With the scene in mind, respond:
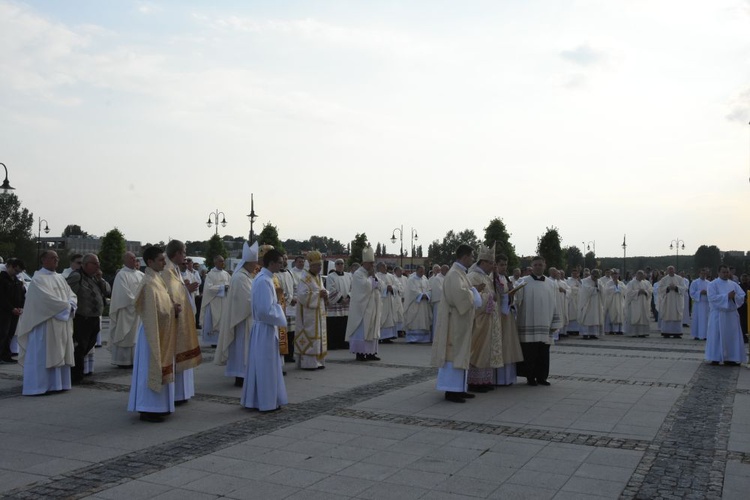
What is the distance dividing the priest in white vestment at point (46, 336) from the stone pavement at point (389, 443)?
1.16 ft

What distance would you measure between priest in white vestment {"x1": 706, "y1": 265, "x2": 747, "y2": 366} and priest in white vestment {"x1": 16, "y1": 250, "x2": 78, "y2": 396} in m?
11.5

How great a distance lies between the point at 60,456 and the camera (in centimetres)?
641

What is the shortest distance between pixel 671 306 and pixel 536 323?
11693mm

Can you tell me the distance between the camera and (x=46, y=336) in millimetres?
9836

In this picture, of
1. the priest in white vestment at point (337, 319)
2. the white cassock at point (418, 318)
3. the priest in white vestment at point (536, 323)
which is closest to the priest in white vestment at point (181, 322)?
the priest in white vestment at point (536, 323)

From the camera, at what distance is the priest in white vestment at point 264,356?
A: 8.33 metres

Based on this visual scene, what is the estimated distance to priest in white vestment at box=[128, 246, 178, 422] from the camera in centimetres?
782

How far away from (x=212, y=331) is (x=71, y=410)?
704 centimetres

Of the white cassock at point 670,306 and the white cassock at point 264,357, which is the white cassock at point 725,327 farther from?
the white cassock at point 264,357

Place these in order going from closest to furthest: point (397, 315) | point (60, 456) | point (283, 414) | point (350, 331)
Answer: point (60, 456) < point (283, 414) < point (350, 331) < point (397, 315)

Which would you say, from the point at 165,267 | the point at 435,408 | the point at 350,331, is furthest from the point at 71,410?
the point at 350,331

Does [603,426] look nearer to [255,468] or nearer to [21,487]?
[255,468]

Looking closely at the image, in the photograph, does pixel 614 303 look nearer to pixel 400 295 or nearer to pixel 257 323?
pixel 400 295

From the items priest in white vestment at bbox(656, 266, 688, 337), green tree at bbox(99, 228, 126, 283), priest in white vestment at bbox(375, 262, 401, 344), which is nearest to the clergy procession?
priest in white vestment at bbox(375, 262, 401, 344)
